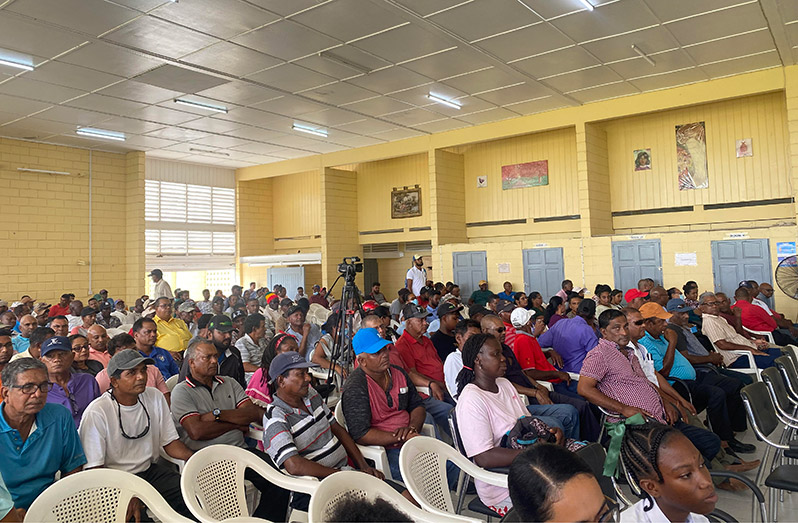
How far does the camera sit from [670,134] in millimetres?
10617

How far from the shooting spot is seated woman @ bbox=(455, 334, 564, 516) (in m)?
2.69

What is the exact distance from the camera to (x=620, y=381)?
3.45m

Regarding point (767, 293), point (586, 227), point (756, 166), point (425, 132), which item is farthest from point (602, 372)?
point (425, 132)

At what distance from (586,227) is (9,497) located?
10128 millimetres

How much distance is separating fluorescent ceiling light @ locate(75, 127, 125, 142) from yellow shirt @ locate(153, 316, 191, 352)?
6637 mm

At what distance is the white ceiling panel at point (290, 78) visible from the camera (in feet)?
26.8

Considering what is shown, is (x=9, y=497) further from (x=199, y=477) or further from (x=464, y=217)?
(x=464, y=217)

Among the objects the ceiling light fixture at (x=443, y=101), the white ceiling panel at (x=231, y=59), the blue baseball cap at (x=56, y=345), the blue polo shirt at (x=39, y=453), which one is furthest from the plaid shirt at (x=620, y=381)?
the ceiling light fixture at (x=443, y=101)

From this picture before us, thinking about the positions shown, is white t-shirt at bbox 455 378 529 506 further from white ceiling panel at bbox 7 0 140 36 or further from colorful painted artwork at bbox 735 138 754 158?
colorful painted artwork at bbox 735 138 754 158

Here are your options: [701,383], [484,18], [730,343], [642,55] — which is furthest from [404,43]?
[701,383]

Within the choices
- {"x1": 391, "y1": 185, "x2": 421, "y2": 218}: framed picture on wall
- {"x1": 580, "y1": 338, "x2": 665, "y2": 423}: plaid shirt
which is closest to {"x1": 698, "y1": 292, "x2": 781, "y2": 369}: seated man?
{"x1": 580, "y1": 338, "x2": 665, "y2": 423}: plaid shirt

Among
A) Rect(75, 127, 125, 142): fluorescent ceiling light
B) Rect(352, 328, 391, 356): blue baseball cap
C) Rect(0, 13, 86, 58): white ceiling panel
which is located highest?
Rect(75, 127, 125, 142): fluorescent ceiling light

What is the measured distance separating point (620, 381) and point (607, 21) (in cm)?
526

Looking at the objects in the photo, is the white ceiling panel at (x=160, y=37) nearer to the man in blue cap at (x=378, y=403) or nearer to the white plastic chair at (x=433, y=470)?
the man in blue cap at (x=378, y=403)
